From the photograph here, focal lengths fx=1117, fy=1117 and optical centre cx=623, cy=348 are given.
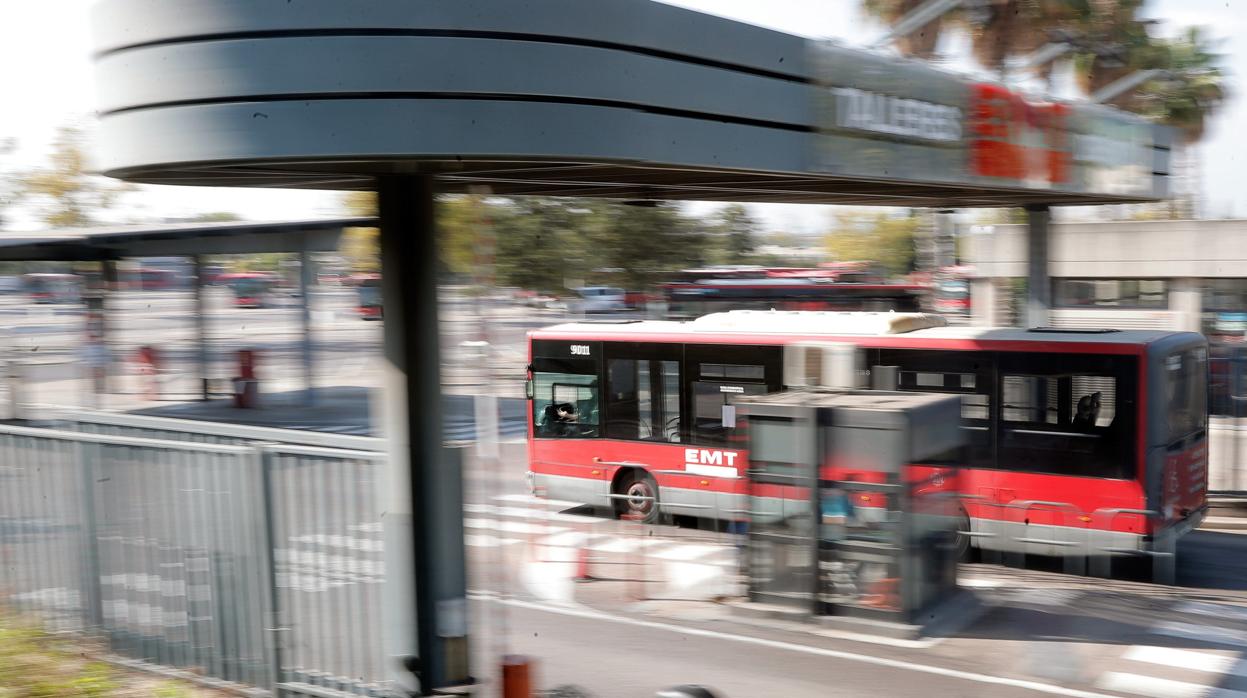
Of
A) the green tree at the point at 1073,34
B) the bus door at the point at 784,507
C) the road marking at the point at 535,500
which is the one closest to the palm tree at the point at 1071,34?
the green tree at the point at 1073,34

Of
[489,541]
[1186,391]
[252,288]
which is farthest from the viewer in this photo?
[252,288]

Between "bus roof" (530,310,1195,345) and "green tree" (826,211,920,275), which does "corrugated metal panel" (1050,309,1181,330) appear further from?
"green tree" (826,211,920,275)

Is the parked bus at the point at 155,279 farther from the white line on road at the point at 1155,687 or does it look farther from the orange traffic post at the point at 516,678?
the white line on road at the point at 1155,687

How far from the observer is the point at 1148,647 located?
1014 cm

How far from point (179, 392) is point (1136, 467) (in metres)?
28.2

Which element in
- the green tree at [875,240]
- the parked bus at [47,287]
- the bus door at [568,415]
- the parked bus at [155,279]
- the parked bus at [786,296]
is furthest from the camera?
the green tree at [875,240]

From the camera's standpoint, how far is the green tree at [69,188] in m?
40.4

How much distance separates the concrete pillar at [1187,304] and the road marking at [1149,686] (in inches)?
558

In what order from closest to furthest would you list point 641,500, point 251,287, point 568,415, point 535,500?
point 641,500 → point 568,415 → point 535,500 → point 251,287

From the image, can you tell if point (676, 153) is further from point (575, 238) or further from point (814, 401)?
point (575, 238)

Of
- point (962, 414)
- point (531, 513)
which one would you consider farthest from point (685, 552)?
point (962, 414)

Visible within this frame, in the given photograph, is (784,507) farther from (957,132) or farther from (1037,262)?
(1037,262)

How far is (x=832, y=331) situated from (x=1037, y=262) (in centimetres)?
495

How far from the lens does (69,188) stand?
134 ft
